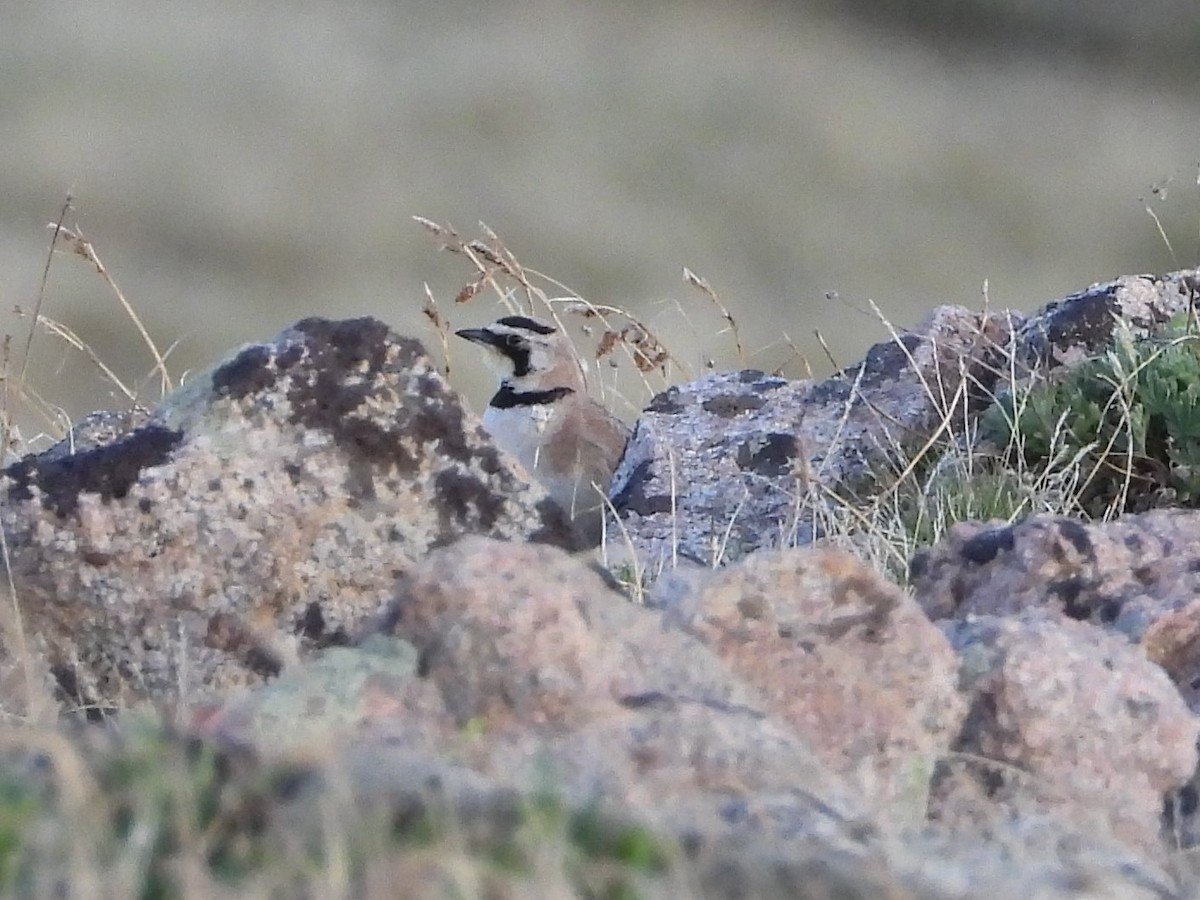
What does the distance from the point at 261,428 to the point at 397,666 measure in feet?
4.07

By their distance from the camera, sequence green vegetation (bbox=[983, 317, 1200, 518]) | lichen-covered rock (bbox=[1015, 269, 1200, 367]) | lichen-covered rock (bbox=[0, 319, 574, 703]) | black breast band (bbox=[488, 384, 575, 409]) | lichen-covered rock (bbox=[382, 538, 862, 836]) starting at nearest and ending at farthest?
lichen-covered rock (bbox=[382, 538, 862, 836]) → lichen-covered rock (bbox=[0, 319, 574, 703]) → green vegetation (bbox=[983, 317, 1200, 518]) → lichen-covered rock (bbox=[1015, 269, 1200, 367]) → black breast band (bbox=[488, 384, 575, 409])

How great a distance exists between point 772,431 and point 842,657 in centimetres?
325

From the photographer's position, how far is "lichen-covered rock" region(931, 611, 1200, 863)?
2.60 metres

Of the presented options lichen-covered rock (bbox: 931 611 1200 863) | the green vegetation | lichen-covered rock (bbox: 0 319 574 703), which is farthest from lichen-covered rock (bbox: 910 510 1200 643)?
the green vegetation

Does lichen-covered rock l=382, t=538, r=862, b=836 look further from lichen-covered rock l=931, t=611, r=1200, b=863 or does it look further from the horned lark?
the horned lark

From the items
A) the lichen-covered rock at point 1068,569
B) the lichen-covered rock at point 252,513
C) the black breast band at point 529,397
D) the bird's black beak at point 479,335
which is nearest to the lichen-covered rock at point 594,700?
the lichen-covered rock at point 252,513

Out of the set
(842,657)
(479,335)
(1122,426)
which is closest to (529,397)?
(479,335)

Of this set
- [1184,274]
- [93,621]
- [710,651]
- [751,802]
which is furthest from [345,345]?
[1184,274]

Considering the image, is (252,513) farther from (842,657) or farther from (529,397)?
(529,397)

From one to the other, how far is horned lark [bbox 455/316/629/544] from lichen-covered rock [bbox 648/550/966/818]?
10.7 feet

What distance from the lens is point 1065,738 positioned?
2.70 m

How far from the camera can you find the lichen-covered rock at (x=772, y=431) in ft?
17.9

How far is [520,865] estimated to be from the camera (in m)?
1.83

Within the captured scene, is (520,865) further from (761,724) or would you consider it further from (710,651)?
(710,651)
